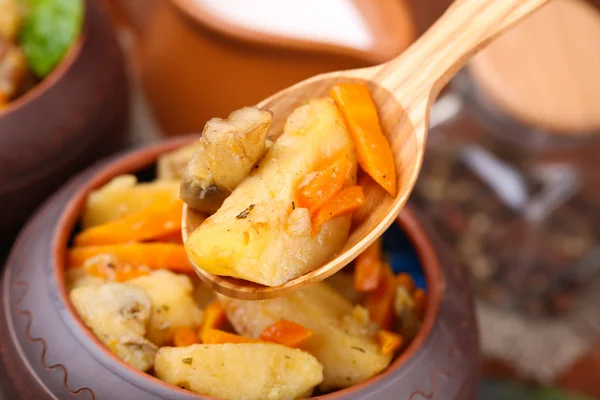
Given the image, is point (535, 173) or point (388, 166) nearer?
point (388, 166)

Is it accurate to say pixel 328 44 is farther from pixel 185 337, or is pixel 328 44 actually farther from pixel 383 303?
pixel 185 337

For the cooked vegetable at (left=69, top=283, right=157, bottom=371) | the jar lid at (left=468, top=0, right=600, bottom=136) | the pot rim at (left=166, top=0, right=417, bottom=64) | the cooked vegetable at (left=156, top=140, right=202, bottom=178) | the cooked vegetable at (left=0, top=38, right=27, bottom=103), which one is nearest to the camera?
the cooked vegetable at (left=69, top=283, right=157, bottom=371)

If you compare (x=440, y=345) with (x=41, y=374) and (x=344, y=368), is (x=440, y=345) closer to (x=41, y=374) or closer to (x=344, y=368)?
(x=344, y=368)

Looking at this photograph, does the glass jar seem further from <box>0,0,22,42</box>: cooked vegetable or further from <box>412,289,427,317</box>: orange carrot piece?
<box>0,0,22,42</box>: cooked vegetable

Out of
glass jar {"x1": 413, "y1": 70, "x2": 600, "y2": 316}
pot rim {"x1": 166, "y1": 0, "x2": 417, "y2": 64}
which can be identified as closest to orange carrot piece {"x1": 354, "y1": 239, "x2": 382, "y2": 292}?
pot rim {"x1": 166, "y1": 0, "x2": 417, "y2": 64}

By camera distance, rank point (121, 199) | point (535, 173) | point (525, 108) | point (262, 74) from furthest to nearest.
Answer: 1. point (535, 173)
2. point (525, 108)
3. point (262, 74)
4. point (121, 199)

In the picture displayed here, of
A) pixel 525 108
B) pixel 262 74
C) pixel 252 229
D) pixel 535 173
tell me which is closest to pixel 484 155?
pixel 535 173

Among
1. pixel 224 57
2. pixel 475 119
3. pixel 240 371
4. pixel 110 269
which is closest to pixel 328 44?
pixel 224 57
